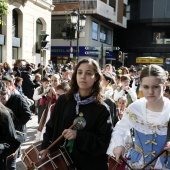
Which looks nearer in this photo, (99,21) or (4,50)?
(4,50)

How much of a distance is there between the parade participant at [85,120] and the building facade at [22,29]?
47.5 ft

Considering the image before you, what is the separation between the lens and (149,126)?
2426mm

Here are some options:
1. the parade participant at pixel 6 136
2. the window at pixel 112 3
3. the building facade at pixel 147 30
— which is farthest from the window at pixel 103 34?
the parade participant at pixel 6 136

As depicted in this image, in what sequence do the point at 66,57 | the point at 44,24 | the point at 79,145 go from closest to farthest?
the point at 79,145 < the point at 44,24 < the point at 66,57

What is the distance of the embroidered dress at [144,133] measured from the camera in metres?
2.39

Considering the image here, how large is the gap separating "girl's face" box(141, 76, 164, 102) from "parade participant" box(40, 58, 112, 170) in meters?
0.52

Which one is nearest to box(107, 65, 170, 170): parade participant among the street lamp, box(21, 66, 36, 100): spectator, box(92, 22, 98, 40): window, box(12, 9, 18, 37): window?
box(21, 66, 36, 100): spectator

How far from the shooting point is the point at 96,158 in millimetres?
2797

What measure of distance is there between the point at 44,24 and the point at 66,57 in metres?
10.2

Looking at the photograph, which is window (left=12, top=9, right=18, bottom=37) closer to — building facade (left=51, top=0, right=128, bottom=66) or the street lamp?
the street lamp

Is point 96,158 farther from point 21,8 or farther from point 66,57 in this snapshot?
point 66,57

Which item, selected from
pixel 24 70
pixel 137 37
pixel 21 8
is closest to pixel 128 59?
pixel 137 37

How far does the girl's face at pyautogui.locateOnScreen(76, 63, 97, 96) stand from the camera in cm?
280

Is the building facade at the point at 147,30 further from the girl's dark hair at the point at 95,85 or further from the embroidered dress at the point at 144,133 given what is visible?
the embroidered dress at the point at 144,133
